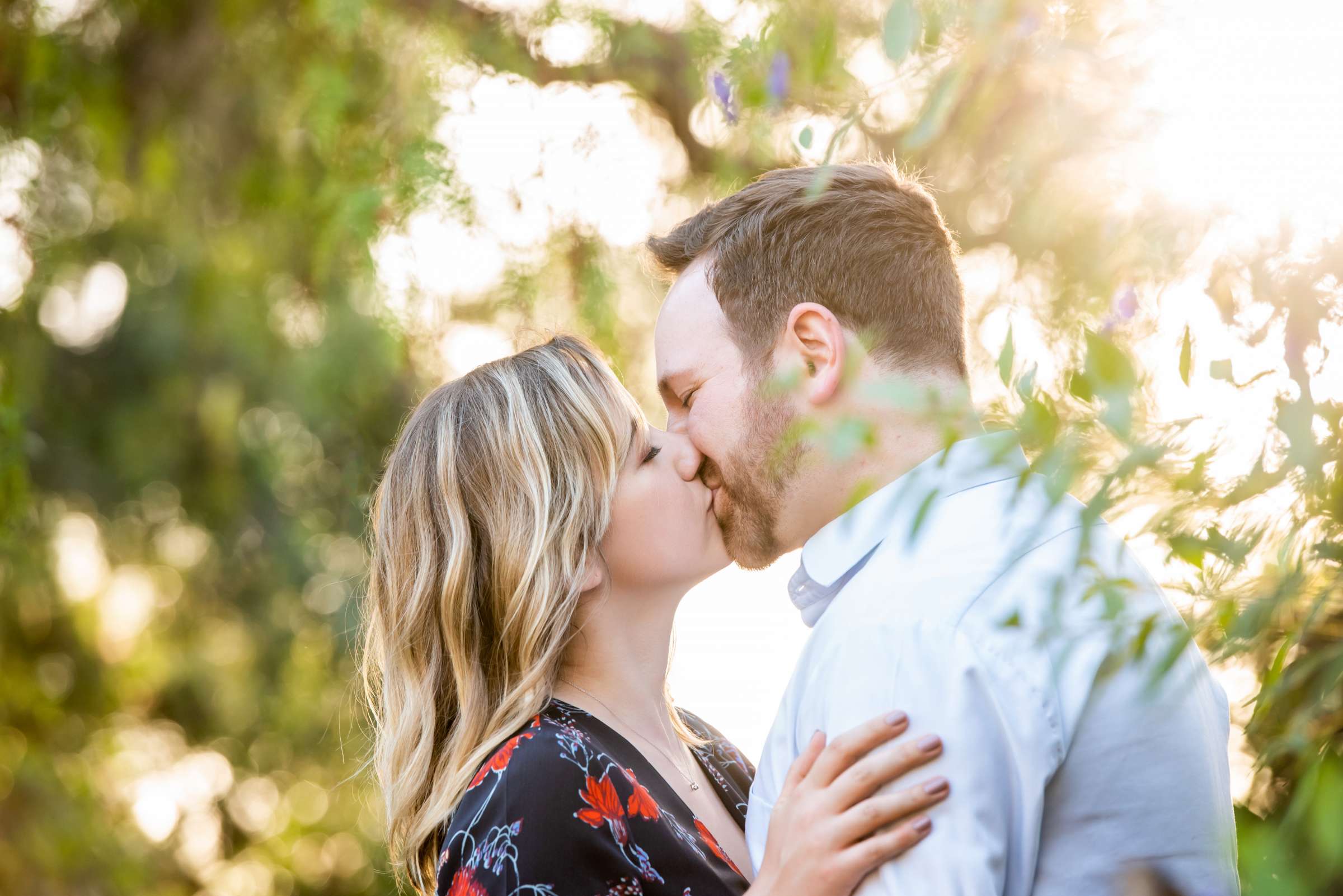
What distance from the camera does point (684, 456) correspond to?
2.44m

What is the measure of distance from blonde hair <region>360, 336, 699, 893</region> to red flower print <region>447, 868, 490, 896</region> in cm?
25

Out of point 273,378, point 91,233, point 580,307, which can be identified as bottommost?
point 273,378

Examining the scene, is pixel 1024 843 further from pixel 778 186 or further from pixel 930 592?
pixel 778 186

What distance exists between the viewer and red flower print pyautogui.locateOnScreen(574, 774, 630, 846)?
2.06m

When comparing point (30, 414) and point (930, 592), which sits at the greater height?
point (930, 592)

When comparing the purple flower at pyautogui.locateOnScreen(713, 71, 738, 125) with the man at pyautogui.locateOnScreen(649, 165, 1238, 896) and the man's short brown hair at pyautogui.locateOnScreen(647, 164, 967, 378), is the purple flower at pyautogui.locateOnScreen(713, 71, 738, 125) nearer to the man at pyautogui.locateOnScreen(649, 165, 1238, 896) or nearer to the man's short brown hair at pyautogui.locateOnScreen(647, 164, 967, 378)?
the man's short brown hair at pyautogui.locateOnScreen(647, 164, 967, 378)

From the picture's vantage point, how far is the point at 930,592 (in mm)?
1494

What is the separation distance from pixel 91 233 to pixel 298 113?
A: 1.48m

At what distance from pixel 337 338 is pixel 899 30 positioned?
150 inches

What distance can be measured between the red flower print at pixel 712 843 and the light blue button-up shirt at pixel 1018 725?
72 cm

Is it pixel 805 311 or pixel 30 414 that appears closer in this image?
pixel 805 311

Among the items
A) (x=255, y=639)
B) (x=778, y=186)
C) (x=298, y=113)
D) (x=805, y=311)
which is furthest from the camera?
(x=255, y=639)

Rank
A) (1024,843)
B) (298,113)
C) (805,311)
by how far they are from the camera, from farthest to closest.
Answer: (298,113) < (805,311) < (1024,843)

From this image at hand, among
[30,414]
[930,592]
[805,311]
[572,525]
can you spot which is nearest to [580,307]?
[572,525]
